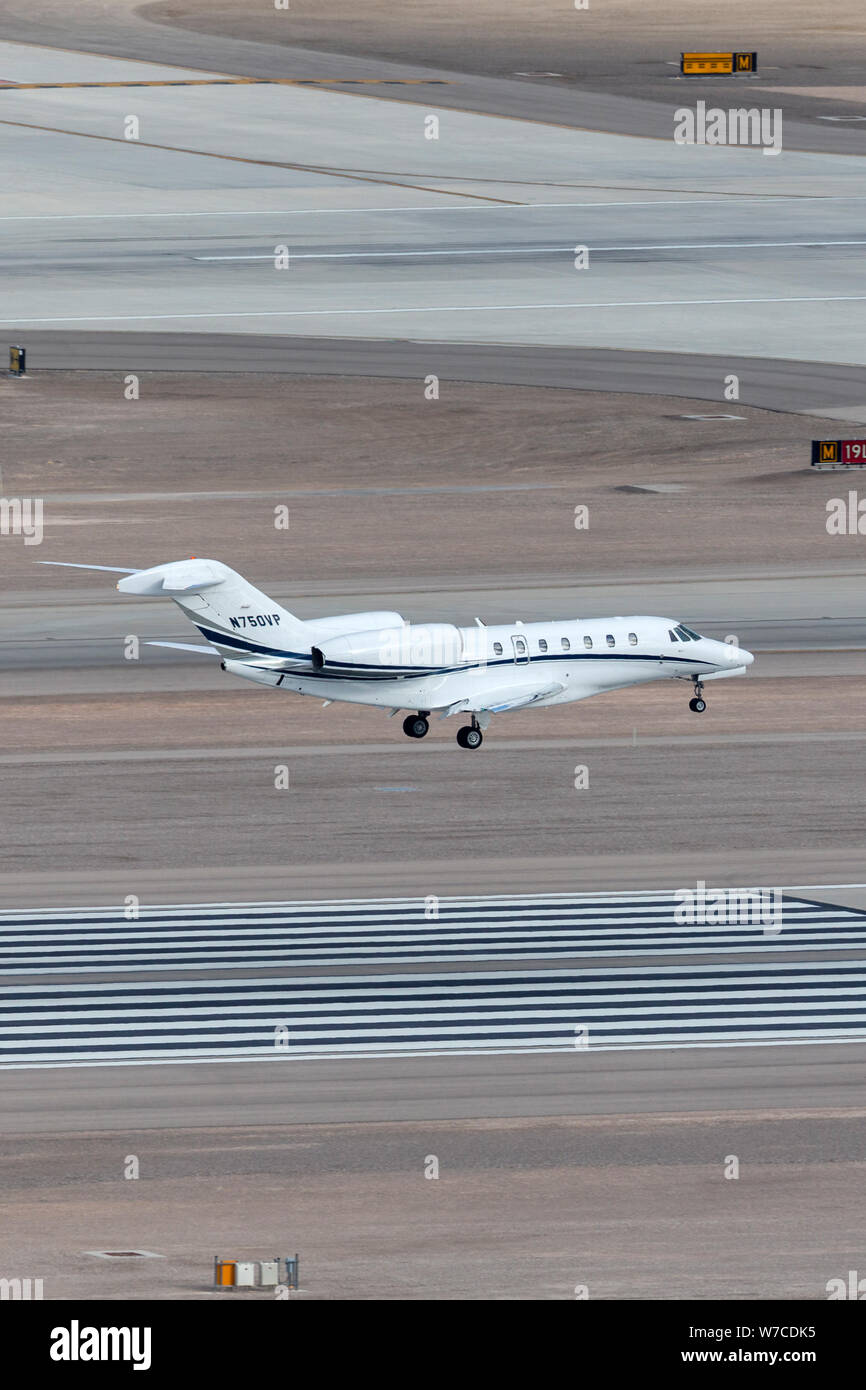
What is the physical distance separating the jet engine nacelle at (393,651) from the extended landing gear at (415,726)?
3400 mm

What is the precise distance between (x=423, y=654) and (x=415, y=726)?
14.2 feet

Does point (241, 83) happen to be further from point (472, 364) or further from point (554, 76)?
point (472, 364)

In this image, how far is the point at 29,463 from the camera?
107 m

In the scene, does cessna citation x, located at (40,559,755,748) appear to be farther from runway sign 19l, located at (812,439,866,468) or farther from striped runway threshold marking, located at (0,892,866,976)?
runway sign 19l, located at (812,439,866,468)

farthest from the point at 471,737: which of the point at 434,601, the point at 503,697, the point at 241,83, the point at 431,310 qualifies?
the point at 241,83

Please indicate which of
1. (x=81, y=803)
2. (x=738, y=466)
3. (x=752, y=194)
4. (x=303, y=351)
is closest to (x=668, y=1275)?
(x=81, y=803)

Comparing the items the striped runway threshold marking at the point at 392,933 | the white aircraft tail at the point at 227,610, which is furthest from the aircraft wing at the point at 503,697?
the striped runway threshold marking at the point at 392,933

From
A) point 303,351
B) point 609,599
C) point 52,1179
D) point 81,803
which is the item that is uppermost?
point 303,351

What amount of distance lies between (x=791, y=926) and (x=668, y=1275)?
59.8ft

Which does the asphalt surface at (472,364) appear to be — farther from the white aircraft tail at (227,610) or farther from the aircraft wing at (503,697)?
the white aircraft tail at (227,610)

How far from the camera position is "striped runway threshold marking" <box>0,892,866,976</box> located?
4534 centimetres

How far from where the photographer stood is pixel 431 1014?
41969 millimetres
